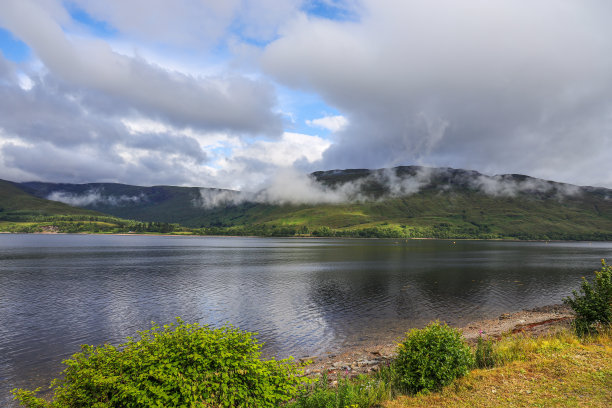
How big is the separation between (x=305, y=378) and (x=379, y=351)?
72.0 ft

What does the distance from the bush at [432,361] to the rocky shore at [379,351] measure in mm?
4210

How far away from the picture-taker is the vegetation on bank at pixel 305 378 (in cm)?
1015

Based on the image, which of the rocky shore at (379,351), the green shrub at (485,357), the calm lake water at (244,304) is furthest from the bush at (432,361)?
the calm lake water at (244,304)

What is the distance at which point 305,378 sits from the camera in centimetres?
1269

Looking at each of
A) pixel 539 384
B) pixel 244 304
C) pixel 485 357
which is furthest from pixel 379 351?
pixel 244 304

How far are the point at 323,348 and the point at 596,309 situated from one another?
78.4ft

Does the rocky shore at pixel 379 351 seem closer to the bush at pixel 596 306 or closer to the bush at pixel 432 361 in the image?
the bush at pixel 432 361

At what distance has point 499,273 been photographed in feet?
323

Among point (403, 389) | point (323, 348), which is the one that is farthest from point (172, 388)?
point (323, 348)

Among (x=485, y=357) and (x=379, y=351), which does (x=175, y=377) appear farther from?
(x=379, y=351)

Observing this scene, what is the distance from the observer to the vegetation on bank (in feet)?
33.3

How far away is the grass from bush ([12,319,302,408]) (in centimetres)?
435

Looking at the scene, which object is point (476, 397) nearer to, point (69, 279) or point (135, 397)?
point (135, 397)

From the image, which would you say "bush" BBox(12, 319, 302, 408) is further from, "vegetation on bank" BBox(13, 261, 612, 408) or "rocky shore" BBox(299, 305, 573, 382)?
"rocky shore" BBox(299, 305, 573, 382)
